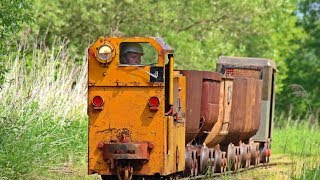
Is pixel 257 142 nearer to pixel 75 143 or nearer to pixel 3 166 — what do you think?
pixel 75 143

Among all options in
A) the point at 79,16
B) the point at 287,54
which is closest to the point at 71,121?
the point at 79,16

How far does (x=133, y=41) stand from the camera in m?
15.4

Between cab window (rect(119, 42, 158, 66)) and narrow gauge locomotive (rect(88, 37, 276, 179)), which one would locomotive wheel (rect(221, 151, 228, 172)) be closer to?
narrow gauge locomotive (rect(88, 37, 276, 179))

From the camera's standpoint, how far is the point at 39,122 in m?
19.4

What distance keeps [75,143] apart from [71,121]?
73 centimetres

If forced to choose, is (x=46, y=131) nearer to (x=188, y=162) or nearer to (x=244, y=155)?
(x=188, y=162)

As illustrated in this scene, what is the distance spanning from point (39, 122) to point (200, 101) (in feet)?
10.3

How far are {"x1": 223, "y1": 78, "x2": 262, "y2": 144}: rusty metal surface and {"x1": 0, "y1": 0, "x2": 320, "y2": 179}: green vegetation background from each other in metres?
1.50

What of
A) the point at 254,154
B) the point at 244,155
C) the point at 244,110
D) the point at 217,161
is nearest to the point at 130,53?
the point at 217,161

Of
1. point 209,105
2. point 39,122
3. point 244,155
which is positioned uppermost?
point 209,105

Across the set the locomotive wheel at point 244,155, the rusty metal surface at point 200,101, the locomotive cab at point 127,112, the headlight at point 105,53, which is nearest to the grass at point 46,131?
the locomotive wheel at point 244,155

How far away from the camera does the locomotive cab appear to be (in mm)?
15188

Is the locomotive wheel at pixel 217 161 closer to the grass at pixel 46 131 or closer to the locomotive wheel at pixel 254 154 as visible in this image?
the grass at pixel 46 131

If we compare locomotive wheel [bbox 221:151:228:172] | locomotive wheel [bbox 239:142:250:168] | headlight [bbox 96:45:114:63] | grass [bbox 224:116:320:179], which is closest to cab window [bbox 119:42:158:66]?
headlight [bbox 96:45:114:63]
